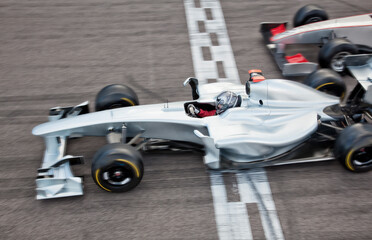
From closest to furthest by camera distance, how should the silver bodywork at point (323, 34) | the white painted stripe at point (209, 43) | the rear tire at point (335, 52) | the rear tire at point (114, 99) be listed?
1. the rear tire at point (114, 99)
2. the rear tire at point (335, 52)
3. the silver bodywork at point (323, 34)
4. the white painted stripe at point (209, 43)

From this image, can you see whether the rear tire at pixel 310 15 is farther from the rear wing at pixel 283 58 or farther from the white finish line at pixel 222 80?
the white finish line at pixel 222 80

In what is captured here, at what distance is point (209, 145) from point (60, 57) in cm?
437

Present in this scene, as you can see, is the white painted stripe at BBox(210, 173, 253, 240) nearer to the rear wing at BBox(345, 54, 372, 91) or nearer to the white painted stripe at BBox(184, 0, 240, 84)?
the rear wing at BBox(345, 54, 372, 91)

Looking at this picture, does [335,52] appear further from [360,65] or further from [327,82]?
[327,82]

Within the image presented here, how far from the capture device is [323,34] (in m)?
7.06

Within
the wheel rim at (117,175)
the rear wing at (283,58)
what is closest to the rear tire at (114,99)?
the wheel rim at (117,175)

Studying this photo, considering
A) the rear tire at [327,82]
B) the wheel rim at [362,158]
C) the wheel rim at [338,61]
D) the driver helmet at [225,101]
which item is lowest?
the wheel rim at [362,158]

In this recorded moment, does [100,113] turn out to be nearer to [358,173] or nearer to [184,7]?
[358,173]

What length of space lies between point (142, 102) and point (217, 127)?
205 cm

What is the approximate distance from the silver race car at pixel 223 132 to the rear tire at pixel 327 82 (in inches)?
16.2

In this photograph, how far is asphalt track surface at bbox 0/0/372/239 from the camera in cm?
456

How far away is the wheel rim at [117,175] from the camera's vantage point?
4.59 m

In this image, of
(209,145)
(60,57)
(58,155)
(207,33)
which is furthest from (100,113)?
(207,33)

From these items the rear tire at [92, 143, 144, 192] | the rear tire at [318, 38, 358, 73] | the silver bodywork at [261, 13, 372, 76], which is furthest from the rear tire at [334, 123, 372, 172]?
the rear tire at [92, 143, 144, 192]
